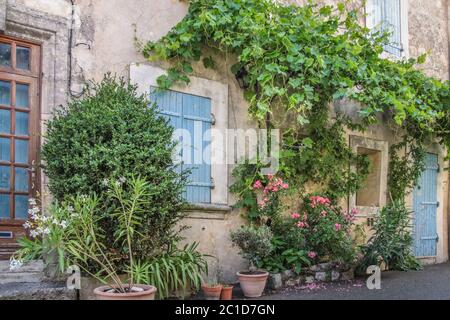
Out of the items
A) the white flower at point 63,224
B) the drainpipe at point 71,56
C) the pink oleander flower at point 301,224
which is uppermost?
the drainpipe at point 71,56

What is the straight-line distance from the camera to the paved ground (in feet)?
20.1

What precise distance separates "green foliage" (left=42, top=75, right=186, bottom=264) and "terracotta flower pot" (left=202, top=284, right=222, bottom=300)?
2.21ft

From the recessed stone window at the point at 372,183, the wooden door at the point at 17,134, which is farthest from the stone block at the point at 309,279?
the wooden door at the point at 17,134

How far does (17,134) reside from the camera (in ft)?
18.3

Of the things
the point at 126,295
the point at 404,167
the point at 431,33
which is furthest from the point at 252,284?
the point at 431,33

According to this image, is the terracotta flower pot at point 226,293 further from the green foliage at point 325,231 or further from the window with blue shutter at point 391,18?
the window with blue shutter at point 391,18

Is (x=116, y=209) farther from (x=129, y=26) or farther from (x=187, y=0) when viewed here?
(x=187, y=0)

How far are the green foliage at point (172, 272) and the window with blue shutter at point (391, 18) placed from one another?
595 centimetres

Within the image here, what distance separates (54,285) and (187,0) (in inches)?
154

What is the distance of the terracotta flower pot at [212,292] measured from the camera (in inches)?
223

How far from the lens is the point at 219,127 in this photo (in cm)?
710

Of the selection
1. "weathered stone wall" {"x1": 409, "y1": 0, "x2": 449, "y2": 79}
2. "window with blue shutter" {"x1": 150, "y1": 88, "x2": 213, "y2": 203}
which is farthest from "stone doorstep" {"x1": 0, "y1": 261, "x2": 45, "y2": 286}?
"weathered stone wall" {"x1": 409, "y1": 0, "x2": 449, "y2": 79}

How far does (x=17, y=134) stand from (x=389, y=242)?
503 centimetres
